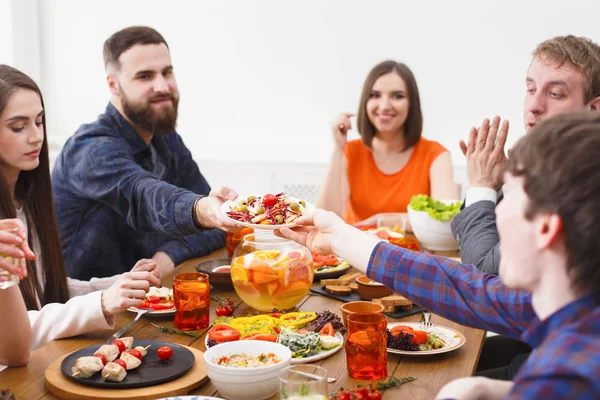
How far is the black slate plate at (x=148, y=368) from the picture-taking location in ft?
5.09

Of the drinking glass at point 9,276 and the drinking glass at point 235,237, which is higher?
the drinking glass at point 9,276

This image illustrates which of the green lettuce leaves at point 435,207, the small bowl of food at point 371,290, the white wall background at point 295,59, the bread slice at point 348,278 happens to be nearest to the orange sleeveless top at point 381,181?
the white wall background at point 295,59

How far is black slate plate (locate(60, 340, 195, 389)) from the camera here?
1.55 m

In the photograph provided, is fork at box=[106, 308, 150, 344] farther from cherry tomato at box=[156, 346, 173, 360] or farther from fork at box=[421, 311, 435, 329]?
fork at box=[421, 311, 435, 329]

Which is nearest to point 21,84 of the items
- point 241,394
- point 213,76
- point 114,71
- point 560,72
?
point 114,71

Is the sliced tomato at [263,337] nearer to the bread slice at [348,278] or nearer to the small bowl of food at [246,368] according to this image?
the small bowl of food at [246,368]

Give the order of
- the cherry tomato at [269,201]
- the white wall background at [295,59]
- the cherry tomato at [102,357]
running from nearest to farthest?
the cherry tomato at [102,357] → the cherry tomato at [269,201] → the white wall background at [295,59]

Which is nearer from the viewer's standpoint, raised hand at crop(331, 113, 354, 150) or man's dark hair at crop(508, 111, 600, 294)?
man's dark hair at crop(508, 111, 600, 294)

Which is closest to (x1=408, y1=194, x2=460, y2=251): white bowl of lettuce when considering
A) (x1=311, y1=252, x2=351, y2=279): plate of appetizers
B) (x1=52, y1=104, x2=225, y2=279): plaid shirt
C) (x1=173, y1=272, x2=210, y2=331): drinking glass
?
(x1=311, y1=252, x2=351, y2=279): plate of appetizers

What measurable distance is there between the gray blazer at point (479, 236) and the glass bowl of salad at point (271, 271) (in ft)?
1.58

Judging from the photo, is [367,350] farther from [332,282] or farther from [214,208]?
[214,208]

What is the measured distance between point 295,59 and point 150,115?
219cm

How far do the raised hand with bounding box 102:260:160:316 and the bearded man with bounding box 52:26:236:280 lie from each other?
0.53m

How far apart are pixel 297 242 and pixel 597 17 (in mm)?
3455
